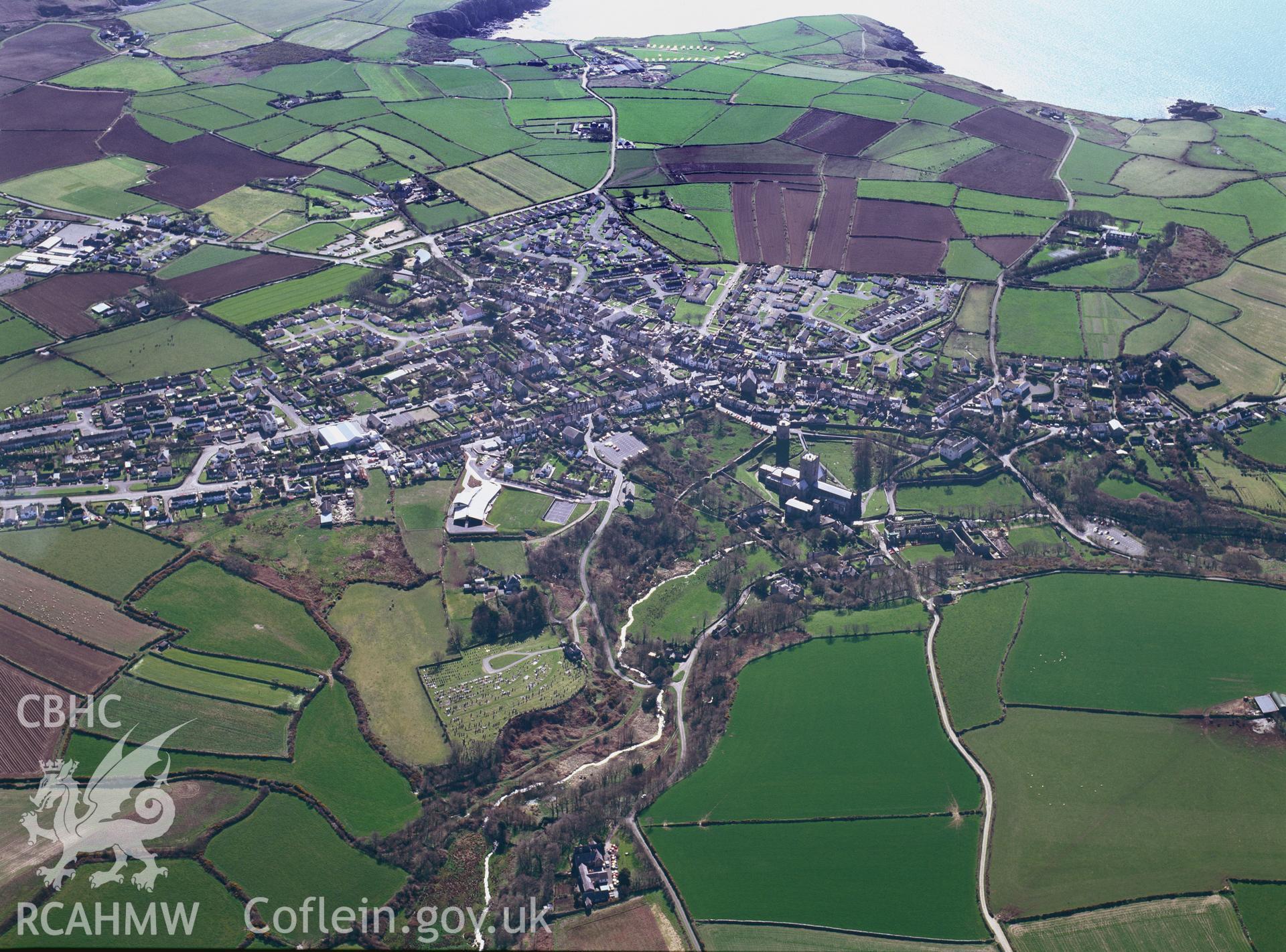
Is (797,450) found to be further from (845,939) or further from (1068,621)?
(845,939)

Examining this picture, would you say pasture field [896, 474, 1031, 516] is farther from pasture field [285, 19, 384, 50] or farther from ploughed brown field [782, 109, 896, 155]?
pasture field [285, 19, 384, 50]

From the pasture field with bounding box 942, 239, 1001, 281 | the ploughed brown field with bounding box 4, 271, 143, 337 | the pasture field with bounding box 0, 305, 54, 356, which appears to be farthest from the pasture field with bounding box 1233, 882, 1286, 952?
the pasture field with bounding box 0, 305, 54, 356

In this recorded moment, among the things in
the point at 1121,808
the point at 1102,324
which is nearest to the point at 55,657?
the point at 1121,808

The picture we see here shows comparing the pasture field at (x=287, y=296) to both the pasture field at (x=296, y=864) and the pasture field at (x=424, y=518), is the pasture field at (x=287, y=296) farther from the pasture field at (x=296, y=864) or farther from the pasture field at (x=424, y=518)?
the pasture field at (x=296, y=864)

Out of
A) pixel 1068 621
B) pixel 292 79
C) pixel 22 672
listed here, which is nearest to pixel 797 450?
pixel 1068 621

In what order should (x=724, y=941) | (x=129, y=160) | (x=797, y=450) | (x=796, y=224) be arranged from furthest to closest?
(x=129, y=160)
(x=796, y=224)
(x=797, y=450)
(x=724, y=941)

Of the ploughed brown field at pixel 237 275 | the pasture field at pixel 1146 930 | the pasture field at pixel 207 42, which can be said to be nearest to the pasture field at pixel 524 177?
the ploughed brown field at pixel 237 275
